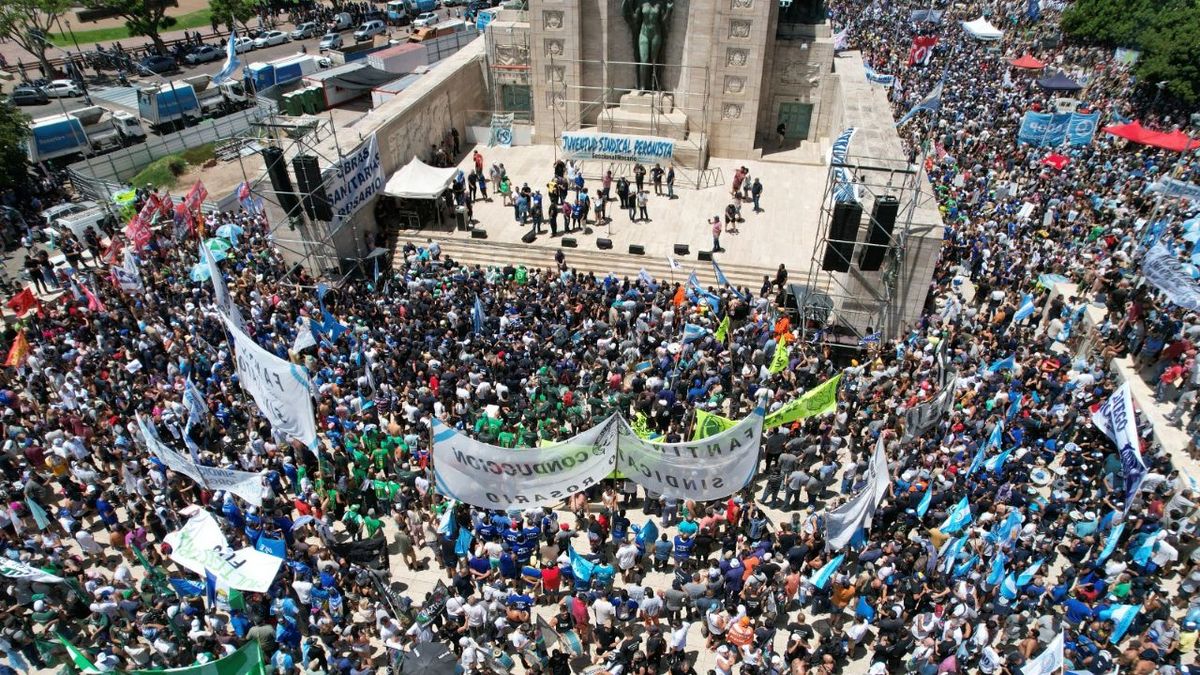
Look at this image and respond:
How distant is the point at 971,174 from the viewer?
30922 mm

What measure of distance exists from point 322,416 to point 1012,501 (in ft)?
49.6

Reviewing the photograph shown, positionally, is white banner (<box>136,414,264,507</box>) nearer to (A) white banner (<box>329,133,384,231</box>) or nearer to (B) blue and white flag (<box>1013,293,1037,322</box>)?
(A) white banner (<box>329,133,384,231</box>)

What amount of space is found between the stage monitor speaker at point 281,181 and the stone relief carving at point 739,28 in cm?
1810

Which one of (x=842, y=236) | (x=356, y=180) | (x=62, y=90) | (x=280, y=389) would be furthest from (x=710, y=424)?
(x=62, y=90)

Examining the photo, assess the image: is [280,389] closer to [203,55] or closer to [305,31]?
[203,55]

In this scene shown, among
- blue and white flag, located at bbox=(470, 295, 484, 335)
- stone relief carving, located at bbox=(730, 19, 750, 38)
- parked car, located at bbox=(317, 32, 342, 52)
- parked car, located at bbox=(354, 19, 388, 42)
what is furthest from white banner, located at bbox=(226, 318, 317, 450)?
parked car, located at bbox=(354, 19, 388, 42)

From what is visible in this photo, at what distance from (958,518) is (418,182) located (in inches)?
817

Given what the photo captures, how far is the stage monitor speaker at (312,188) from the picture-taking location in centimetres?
2228

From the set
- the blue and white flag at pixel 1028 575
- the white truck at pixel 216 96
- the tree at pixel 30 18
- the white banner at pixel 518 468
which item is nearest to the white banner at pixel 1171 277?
the blue and white flag at pixel 1028 575

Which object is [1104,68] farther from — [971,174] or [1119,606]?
[1119,606]

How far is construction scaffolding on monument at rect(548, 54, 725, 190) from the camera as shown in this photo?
102 feet

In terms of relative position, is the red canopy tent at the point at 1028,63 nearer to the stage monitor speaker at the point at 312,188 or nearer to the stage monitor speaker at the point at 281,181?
the stage monitor speaker at the point at 312,188

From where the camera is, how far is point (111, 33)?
2482 inches

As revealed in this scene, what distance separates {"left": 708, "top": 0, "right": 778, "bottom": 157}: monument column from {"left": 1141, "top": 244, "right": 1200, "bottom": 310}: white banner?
16562 mm
